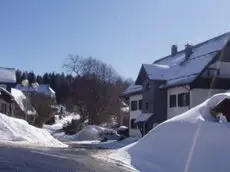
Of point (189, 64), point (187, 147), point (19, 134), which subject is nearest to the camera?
point (187, 147)

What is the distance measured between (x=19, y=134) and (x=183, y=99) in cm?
1657

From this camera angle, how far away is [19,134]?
95.5ft

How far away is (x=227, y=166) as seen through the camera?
49.1ft

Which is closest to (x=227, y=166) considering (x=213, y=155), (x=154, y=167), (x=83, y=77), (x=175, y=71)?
(x=213, y=155)

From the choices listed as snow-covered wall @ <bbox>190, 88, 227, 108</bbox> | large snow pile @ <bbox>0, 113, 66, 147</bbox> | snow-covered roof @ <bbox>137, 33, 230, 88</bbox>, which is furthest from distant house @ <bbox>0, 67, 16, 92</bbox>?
snow-covered wall @ <bbox>190, 88, 227, 108</bbox>

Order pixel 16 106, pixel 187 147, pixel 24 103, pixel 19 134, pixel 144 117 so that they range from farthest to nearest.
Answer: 1. pixel 24 103
2. pixel 16 106
3. pixel 144 117
4. pixel 19 134
5. pixel 187 147

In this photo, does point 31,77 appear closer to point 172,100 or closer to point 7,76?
point 7,76

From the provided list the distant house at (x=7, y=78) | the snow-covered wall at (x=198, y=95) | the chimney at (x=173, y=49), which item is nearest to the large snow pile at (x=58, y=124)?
the distant house at (x=7, y=78)

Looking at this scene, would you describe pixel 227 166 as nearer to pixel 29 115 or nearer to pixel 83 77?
pixel 29 115

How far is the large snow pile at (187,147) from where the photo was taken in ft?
50.8

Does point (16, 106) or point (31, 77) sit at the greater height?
point (16, 106)

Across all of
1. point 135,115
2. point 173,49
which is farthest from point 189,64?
point 135,115

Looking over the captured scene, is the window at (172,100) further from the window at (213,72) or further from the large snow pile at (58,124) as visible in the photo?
the large snow pile at (58,124)

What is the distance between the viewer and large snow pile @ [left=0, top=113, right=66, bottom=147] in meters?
27.7
